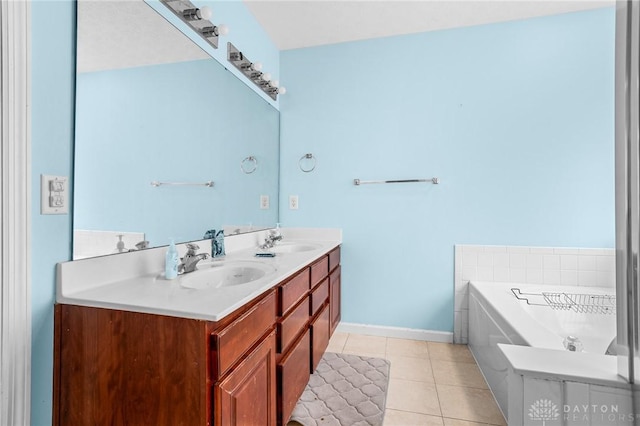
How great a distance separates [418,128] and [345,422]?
6.70 feet

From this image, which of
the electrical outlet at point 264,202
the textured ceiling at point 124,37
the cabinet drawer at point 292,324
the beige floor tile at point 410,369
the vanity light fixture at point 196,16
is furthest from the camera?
the electrical outlet at point 264,202

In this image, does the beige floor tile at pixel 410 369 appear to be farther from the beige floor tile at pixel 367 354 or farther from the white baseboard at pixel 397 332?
the white baseboard at pixel 397 332

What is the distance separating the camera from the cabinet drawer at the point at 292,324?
4.00 feet

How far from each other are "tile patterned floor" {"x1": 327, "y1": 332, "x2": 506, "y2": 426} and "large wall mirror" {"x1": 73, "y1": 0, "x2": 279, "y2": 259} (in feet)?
4.44

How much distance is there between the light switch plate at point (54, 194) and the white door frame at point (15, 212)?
0.04 m

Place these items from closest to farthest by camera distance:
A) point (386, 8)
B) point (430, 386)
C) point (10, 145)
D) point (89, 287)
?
1. point (10, 145)
2. point (89, 287)
3. point (430, 386)
4. point (386, 8)

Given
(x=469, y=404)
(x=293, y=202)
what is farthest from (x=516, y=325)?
(x=293, y=202)

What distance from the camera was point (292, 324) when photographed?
1348 mm

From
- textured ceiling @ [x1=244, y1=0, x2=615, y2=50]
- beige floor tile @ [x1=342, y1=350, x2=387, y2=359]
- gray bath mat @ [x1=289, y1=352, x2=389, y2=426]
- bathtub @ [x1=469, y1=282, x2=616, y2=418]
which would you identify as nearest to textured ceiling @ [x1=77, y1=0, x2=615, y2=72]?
textured ceiling @ [x1=244, y1=0, x2=615, y2=50]

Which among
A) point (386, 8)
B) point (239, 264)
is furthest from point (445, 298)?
point (386, 8)

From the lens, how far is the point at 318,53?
2.50 meters

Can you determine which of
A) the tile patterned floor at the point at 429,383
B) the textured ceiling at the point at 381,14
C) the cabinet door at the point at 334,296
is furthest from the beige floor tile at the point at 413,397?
the textured ceiling at the point at 381,14

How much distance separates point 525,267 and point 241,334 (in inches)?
85.6

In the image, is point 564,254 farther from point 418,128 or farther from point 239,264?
point 239,264
